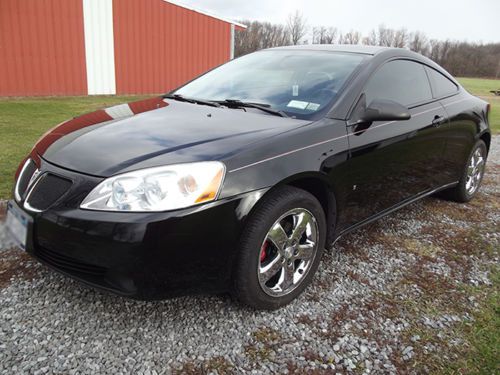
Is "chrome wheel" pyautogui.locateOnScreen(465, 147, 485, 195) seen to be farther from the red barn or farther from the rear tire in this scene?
the red barn

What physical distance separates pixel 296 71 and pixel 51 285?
7.18ft

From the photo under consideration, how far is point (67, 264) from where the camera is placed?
1.99 m

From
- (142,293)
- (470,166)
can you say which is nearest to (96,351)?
(142,293)

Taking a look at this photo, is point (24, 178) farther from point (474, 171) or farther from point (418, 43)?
point (418, 43)

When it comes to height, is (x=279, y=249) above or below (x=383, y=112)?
below

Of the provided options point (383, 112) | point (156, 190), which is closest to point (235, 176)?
point (156, 190)

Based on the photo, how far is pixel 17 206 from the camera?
2.18 m

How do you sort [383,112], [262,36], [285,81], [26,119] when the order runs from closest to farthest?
[383,112] < [285,81] < [26,119] < [262,36]

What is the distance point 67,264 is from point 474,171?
4.19 metres

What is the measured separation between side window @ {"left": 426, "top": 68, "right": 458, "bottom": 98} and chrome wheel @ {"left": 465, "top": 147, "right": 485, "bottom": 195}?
0.80 meters

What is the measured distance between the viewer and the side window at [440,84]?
3.73 meters

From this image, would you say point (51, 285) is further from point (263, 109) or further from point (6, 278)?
point (263, 109)

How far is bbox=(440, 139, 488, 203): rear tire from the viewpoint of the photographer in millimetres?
4250

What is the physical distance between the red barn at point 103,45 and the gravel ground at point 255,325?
1046 cm
